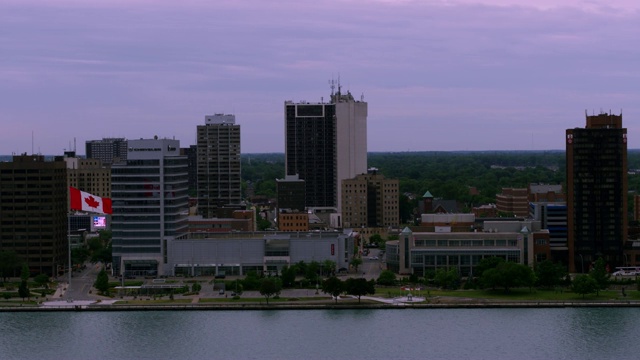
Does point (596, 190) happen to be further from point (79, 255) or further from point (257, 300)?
point (79, 255)

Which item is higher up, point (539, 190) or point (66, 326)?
point (539, 190)

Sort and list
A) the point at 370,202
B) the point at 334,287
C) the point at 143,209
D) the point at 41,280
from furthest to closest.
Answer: the point at 370,202 → the point at 143,209 → the point at 41,280 → the point at 334,287

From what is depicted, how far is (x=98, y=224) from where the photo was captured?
9175cm

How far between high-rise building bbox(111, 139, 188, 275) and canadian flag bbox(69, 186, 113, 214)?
95 cm

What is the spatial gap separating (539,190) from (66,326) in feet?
185

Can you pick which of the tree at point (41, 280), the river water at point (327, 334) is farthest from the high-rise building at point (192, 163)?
the river water at point (327, 334)

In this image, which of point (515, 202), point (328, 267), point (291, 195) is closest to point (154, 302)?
point (328, 267)

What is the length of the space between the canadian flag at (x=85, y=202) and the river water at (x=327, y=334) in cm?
A: 941

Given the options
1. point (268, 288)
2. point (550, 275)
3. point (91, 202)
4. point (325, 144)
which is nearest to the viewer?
point (268, 288)

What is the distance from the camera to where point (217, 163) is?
105812 millimetres

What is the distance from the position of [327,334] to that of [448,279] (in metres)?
13.3

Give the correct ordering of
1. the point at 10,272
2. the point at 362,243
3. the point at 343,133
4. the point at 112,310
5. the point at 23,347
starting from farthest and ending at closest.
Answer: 1. the point at 343,133
2. the point at 362,243
3. the point at 10,272
4. the point at 112,310
5. the point at 23,347

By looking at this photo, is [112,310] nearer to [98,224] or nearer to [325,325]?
[325,325]

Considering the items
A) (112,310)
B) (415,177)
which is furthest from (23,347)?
(415,177)
